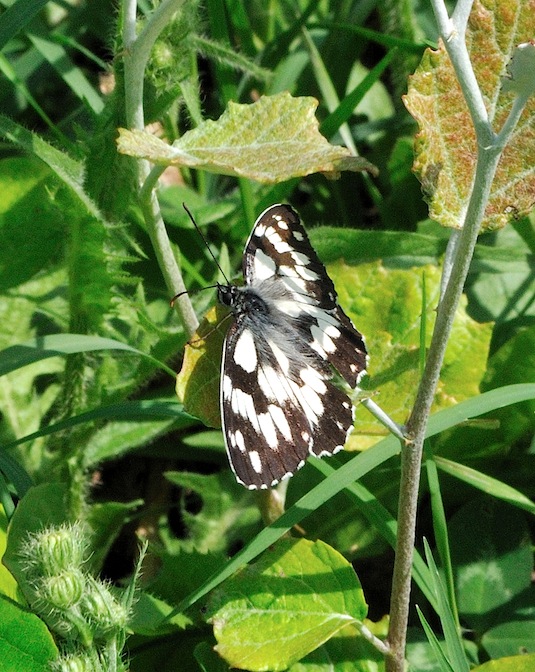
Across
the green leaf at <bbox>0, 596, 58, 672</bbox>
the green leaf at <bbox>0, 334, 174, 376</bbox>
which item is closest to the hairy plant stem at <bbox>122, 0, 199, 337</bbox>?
the green leaf at <bbox>0, 334, 174, 376</bbox>

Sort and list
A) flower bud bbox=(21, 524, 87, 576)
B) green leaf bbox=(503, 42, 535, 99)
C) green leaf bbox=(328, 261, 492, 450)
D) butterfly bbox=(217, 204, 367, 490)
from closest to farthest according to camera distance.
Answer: green leaf bbox=(503, 42, 535, 99), flower bud bbox=(21, 524, 87, 576), butterfly bbox=(217, 204, 367, 490), green leaf bbox=(328, 261, 492, 450)

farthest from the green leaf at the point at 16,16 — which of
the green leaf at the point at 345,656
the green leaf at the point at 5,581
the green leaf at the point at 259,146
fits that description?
the green leaf at the point at 345,656

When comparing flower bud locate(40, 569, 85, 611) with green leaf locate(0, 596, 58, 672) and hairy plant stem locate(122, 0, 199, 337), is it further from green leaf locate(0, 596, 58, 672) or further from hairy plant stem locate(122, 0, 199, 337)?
hairy plant stem locate(122, 0, 199, 337)

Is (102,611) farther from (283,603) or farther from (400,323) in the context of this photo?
(400,323)

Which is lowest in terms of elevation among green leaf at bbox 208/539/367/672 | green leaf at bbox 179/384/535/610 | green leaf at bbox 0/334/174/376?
green leaf at bbox 208/539/367/672

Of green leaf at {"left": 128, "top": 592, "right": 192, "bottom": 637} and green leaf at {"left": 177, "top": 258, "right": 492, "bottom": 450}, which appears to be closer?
green leaf at {"left": 128, "top": 592, "right": 192, "bottom": 637}

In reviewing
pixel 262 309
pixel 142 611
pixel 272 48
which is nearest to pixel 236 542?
pixel 142 611

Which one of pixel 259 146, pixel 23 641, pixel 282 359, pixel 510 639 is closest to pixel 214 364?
pixel 282 359
